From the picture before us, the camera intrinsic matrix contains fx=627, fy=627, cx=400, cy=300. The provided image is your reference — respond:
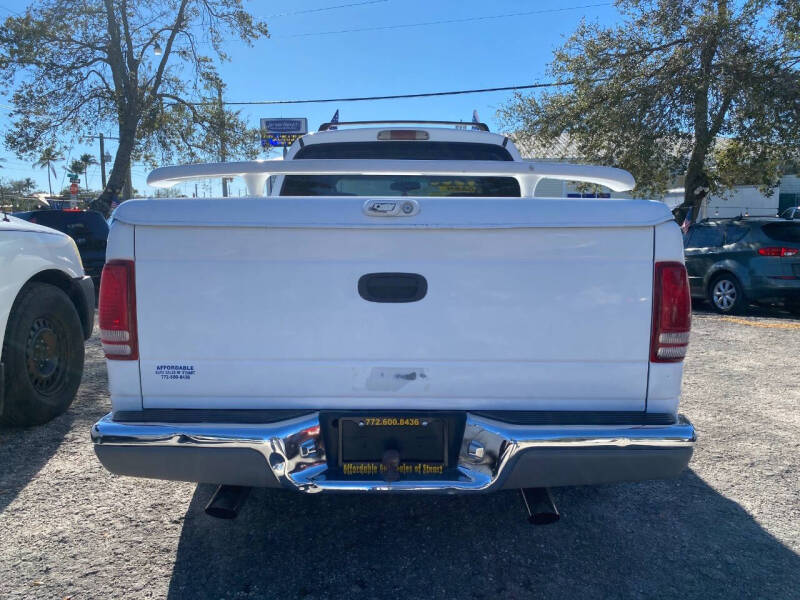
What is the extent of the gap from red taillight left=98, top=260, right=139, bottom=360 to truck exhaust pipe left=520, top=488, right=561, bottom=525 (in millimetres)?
1795

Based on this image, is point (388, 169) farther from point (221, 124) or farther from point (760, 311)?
point (221, 124)

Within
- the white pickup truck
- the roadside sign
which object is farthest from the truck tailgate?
the roadside sign

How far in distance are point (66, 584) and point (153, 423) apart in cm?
91

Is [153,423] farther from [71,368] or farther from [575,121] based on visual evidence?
[575,121]

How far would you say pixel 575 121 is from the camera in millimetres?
16547

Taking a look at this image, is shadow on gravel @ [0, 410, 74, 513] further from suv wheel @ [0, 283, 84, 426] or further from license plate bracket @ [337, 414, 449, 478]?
license plate bracket @ [337, 414, 449, 478]

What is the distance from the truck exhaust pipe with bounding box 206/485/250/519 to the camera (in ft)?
9.24

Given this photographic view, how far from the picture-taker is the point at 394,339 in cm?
249

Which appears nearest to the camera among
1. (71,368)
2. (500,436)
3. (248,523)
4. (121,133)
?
(500,436)

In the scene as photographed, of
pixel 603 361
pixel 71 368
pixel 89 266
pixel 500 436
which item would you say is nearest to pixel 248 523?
pixel 500 436

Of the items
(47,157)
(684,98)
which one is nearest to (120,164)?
(47,157)

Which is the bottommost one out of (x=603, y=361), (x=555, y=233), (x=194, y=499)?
(x=194, y=499)

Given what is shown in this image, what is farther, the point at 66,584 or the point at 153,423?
the point at 66,584

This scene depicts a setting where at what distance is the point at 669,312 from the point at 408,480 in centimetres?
121
